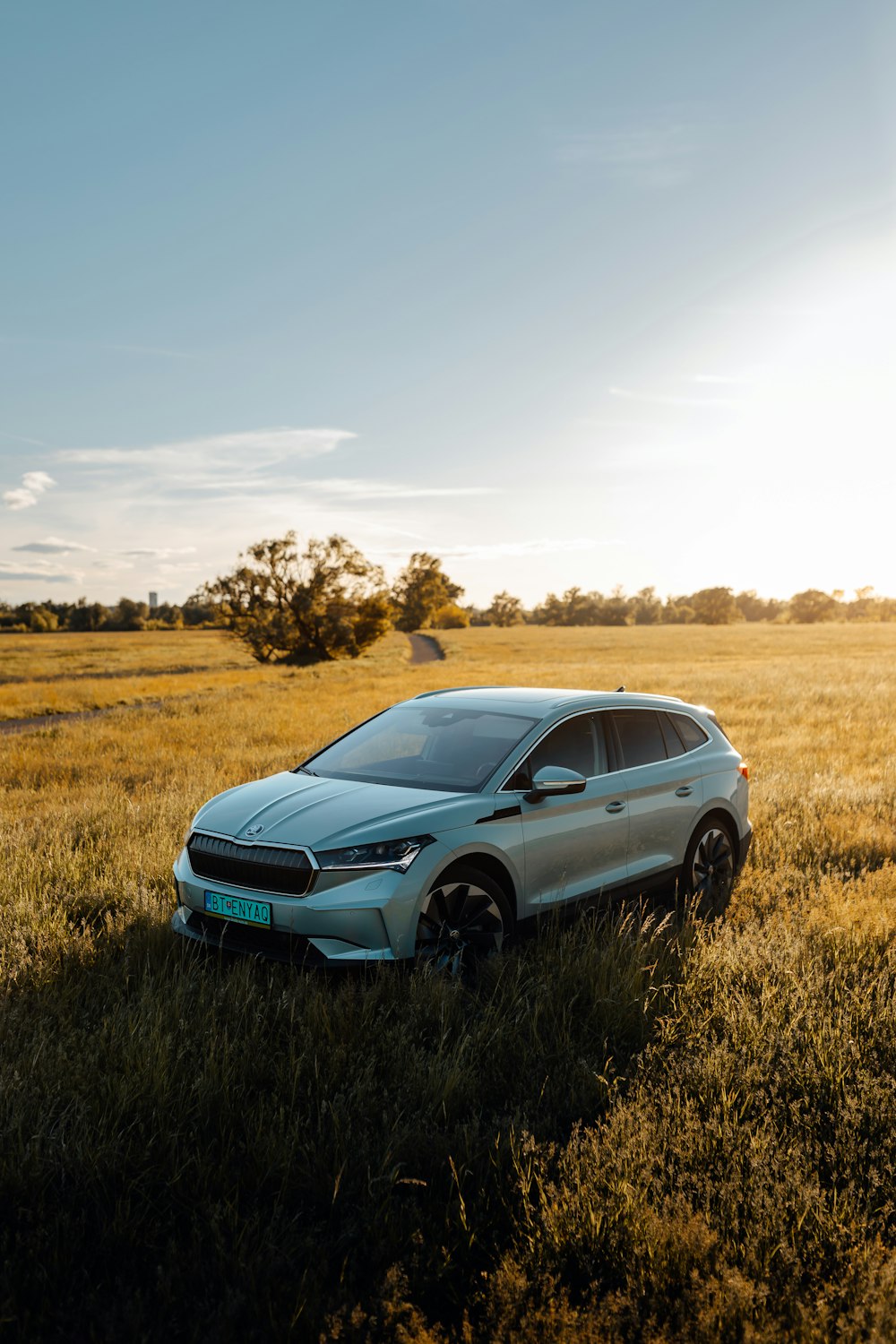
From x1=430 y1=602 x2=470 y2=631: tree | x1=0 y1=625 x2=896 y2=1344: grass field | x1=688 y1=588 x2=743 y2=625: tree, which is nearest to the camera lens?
x1=0 y1=625 x2=896 y2=1344: grass field

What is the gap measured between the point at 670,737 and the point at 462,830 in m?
2.50

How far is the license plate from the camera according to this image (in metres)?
4.58

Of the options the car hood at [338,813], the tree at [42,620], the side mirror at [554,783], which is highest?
the tree at [42,620]

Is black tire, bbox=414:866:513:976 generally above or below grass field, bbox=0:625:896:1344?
above

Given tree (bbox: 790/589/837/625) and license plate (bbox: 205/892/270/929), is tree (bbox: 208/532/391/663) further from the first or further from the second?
tree (bbox: 790/589/837/625)

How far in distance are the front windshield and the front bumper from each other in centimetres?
88

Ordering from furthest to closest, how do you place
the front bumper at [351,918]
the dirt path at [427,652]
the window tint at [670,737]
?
the dirt path at [427,652] < the window tint at [670,737] < the front bumper at [351,918]

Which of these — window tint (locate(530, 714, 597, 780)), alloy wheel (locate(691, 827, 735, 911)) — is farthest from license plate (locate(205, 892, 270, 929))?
alloy wheel (locate(691, 827, 735, 911))

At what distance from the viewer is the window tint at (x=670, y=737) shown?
6.66 m

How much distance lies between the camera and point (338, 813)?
16.0 ft

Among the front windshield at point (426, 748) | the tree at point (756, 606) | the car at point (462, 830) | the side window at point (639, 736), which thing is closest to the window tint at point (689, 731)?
the car at point (462, 830)

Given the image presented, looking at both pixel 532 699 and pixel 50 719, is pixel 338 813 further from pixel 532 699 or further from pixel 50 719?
pixel 50 719

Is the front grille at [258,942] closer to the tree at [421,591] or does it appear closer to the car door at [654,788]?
the car door at [654,788]

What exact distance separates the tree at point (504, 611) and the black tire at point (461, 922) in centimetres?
15111
